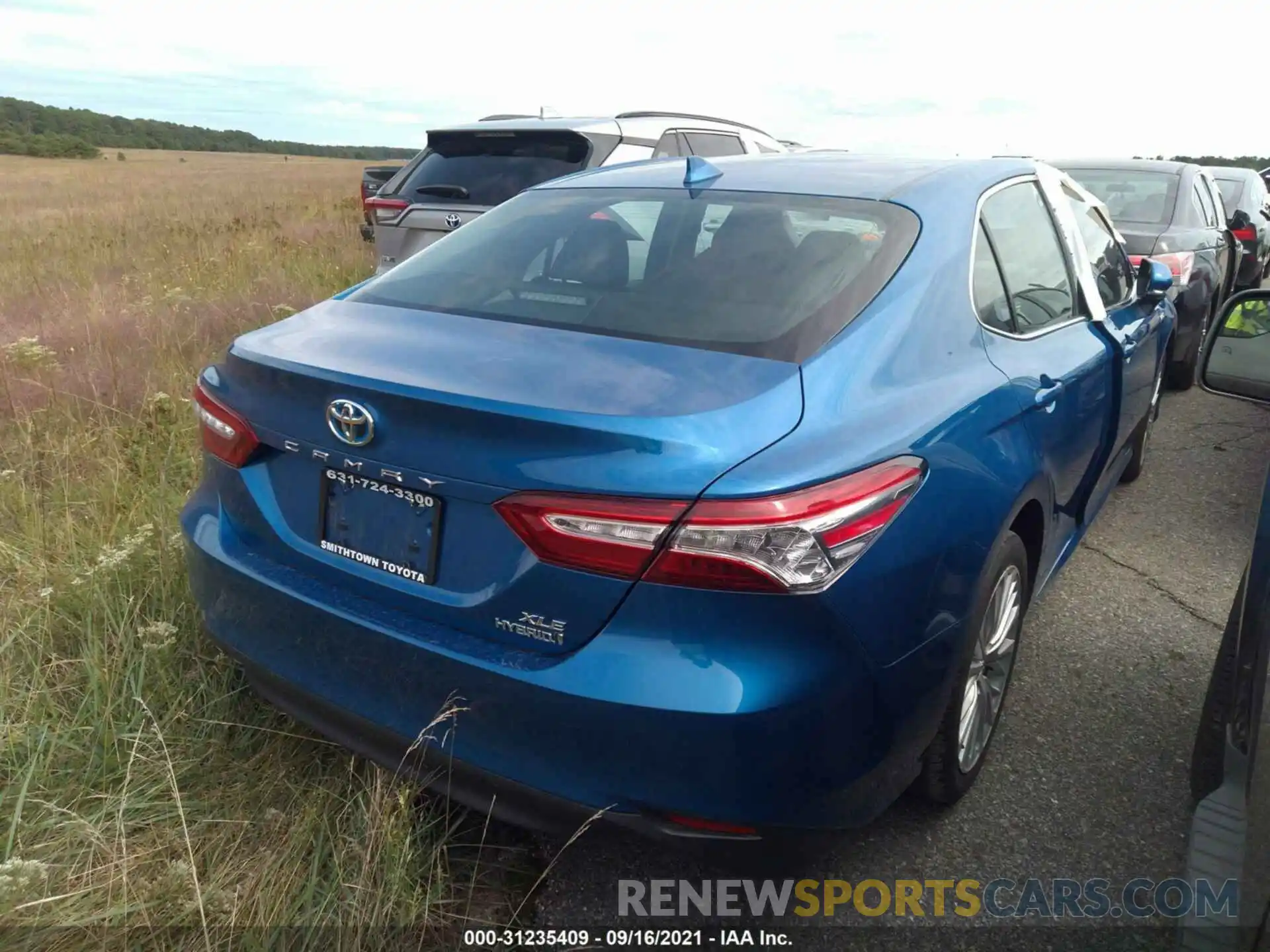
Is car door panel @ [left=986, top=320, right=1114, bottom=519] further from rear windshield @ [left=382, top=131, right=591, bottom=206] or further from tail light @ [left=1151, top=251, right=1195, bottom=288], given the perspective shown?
rear windshield @ [left=382, top=131, right=591, bottom=206]

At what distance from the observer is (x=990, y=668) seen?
2574mm

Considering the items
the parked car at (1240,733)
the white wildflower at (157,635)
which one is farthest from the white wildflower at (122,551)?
the parked car at (1240,733)

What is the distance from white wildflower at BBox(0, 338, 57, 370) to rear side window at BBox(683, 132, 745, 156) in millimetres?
4834

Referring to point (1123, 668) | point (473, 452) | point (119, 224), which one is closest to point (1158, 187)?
point (1123, 668)

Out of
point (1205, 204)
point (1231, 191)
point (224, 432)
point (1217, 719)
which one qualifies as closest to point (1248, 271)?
point (1231, 191)

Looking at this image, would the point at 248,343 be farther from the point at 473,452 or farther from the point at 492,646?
the point at 492,646

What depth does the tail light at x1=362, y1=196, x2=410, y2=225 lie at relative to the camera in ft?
22.0

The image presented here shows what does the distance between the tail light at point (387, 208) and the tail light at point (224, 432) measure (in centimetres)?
470

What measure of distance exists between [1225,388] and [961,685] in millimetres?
1079

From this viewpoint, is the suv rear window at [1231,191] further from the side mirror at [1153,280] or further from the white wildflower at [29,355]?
the white wildflower at [29,355]

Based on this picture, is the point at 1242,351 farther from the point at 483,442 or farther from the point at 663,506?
the point at 483,442

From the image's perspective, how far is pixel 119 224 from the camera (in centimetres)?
1305

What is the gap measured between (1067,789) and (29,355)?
5128 millimetres

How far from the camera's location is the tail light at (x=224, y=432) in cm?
218
